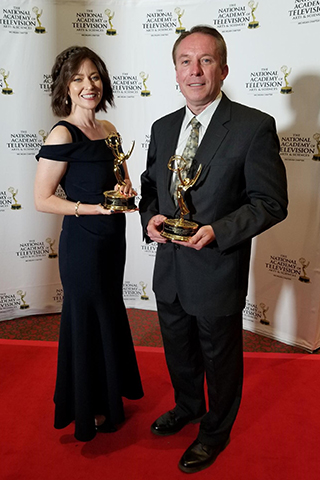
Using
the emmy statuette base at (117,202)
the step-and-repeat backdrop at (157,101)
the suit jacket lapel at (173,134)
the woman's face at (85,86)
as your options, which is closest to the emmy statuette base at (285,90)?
the step-and-repeat backdrop at (157,101)

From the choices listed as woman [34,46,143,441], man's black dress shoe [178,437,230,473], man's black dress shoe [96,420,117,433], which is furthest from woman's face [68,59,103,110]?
man's black dress shoe [178,437,230,473]

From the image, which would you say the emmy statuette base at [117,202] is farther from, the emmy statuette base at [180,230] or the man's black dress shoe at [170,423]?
the man's black dress shoe at [170,423]

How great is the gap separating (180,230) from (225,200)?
0.29 meters

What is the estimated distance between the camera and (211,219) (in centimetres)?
214

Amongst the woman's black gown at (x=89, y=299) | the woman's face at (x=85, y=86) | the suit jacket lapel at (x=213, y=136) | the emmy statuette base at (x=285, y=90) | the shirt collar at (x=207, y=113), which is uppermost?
the emmy statuette base at (x=285, y=90)

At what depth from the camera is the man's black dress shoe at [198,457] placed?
8.02 feet

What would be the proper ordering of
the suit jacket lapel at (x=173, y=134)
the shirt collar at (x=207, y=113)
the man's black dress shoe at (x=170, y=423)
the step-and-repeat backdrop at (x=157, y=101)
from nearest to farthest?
the shirt collar at (x=207, y=113) < the suit jacket lapel at (x=173, y=134) < the man's black dress shoe at (x=170, y=423) < the step-and-repeat backdrop at (x=157, y=101)

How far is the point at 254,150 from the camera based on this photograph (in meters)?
2.01

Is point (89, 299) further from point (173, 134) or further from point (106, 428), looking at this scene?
point (173, 134)

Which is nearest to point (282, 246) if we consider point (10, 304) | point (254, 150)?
point (254, 150)

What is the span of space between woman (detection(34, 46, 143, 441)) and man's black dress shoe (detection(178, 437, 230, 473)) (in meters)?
0.46

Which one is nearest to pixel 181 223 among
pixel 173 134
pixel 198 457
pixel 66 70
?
pixel 173 134

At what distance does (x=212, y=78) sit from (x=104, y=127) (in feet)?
2.58

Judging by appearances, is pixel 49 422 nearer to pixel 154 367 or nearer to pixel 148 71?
pixel 154 367
